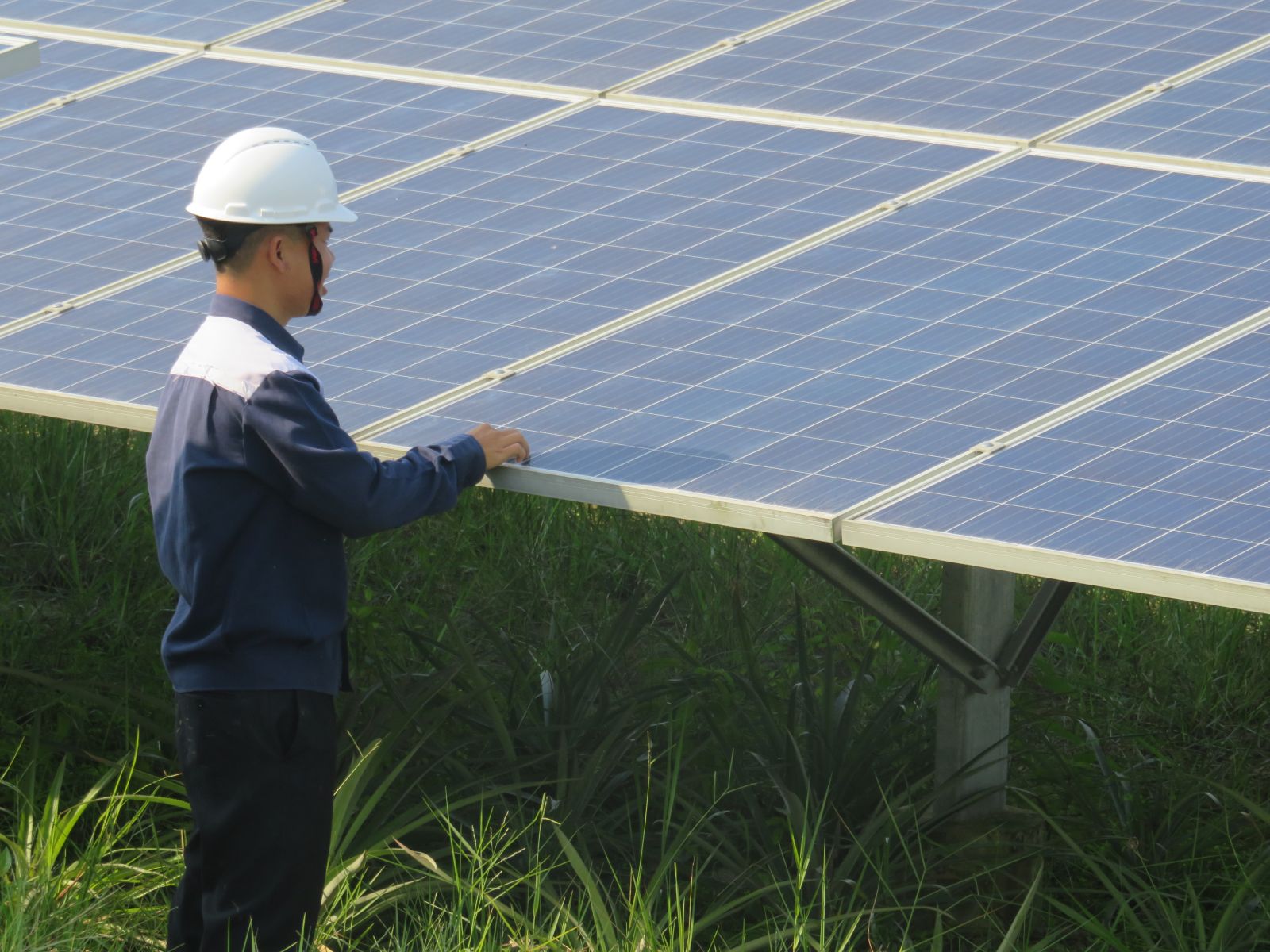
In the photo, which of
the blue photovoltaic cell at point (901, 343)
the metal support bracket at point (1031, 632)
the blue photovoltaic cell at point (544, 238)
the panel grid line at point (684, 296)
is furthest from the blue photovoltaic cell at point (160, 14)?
the metal support bracket at point (1031, 632)

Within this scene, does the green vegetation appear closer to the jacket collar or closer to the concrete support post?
the concrete support post

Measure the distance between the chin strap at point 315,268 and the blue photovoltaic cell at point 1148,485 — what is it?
155 centimetres

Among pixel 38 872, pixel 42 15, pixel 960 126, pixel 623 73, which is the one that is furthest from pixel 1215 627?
pixel 42 15

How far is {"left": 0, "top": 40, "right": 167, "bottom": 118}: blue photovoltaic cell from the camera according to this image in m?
8.57

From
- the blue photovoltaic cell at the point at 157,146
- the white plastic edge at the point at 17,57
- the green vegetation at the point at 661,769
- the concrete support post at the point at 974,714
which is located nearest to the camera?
the green vegetation at the point at 661,769

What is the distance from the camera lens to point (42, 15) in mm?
9523

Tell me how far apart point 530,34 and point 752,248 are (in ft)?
7.90

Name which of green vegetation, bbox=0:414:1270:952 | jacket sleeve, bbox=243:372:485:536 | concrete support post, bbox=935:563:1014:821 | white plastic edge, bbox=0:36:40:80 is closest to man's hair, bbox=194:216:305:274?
jacket sleeve, bbox=243:372:485:536

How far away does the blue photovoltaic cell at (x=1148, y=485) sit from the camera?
498 centimetres

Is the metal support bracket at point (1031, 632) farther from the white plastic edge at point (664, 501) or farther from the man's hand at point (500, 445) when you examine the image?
the man's hand at point (500, 445)

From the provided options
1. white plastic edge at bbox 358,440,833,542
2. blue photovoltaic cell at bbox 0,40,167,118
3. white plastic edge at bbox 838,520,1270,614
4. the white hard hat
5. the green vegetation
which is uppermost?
the white hard hat

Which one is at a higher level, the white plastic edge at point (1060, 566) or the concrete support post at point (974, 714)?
the white plastic edge at point (1060, 566)

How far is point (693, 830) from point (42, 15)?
505 centimetres

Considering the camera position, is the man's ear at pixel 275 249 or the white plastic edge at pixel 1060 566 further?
the man's ear at pixel 275 249
